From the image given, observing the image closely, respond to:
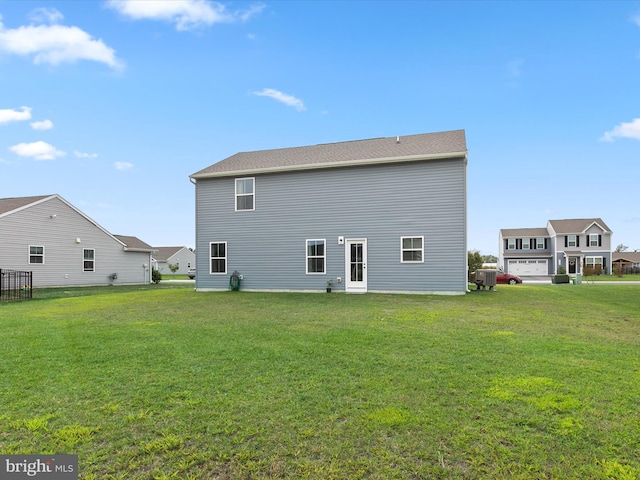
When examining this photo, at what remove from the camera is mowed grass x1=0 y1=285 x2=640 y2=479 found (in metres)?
2.47

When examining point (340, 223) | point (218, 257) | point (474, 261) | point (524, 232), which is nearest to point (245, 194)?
point (218, 257)

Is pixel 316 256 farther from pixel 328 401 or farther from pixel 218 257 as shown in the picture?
pixel 328 401

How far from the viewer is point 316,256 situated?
15.1 m

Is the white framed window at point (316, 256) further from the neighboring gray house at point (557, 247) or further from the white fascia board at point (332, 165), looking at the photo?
the neighboring gray house at point (557, 247)

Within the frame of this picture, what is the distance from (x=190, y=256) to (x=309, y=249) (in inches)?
1878

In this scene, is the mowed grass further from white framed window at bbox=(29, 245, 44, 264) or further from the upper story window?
white framed window at bbox=(29, 245, 44, 264)

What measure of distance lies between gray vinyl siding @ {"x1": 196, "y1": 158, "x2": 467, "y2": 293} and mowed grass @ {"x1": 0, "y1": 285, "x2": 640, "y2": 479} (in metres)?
6.95

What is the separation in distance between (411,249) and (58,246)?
818 inches

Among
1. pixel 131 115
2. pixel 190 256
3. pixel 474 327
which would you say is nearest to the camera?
pixel 474 327

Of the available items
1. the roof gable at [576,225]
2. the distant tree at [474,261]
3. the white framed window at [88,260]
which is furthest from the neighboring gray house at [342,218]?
the roof gable at [576,225]

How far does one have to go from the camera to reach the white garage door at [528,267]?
4269cm

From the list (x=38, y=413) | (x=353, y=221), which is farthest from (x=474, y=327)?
(x=353, y=221)

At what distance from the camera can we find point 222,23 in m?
13.4

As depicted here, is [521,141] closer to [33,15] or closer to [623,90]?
[623,90]
